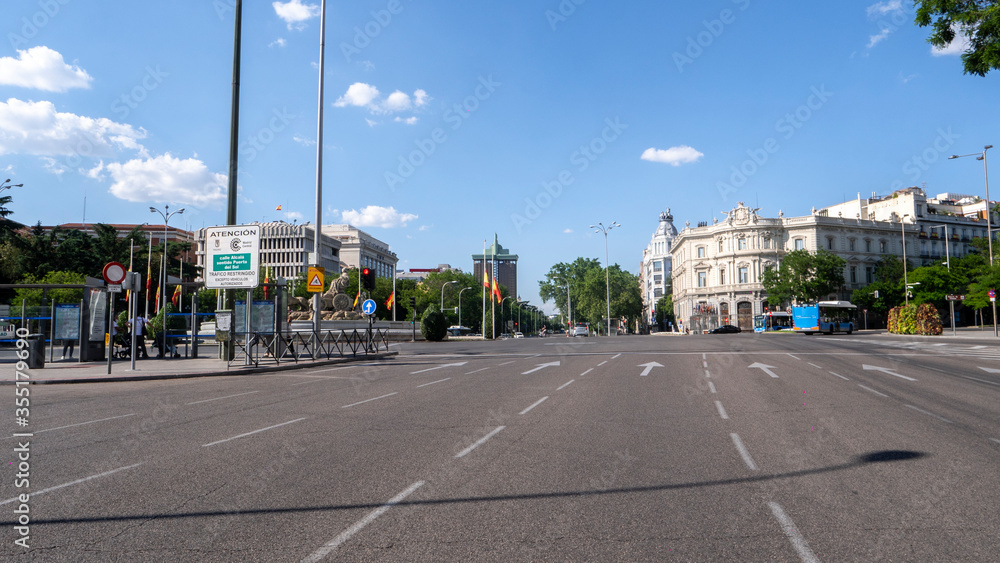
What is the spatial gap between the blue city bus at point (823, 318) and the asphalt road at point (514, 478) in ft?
172

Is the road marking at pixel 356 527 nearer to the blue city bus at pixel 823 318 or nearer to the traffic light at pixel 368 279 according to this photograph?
the traffic light at pixel 368 279

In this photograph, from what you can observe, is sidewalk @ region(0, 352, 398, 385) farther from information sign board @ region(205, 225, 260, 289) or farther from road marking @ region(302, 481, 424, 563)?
road marking @ region(302, 481, 424, 563)

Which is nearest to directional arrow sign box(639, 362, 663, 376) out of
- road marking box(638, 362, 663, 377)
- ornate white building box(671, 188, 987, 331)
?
road marking box(638, 362, 663, 377)

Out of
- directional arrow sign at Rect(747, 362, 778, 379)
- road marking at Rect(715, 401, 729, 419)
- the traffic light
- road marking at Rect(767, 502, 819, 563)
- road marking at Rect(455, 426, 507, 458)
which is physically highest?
the traffic light

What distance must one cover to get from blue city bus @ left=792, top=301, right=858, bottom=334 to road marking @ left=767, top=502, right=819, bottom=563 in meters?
61.6

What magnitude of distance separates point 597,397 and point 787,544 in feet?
24.1

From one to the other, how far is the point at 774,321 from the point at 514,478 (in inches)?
2840

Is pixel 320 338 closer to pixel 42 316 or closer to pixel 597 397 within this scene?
pixel 42 316

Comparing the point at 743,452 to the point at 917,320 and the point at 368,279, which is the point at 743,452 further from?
the point at 917,320

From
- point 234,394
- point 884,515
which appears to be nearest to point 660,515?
point 884,515

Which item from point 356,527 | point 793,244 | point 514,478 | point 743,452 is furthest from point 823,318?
point 356,527

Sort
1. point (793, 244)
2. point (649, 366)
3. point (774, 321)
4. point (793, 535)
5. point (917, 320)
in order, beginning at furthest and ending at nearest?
point (793, 244), point (774, 321), point (917, 320), point (649, 366), point (793, 535)

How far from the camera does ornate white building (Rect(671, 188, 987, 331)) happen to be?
93250 mm

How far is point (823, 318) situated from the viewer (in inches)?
2338
